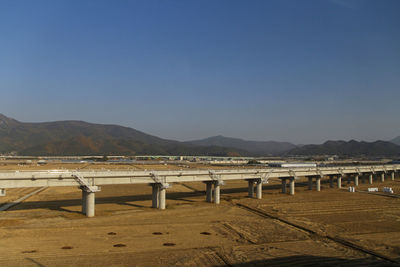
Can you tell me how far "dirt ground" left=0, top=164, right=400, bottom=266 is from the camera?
22375 mm

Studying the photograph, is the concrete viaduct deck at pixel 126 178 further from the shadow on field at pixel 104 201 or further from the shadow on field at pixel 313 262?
the shadow on field at pixel 313 262

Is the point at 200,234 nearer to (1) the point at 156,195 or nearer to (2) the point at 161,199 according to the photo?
(2) the point at 161,199

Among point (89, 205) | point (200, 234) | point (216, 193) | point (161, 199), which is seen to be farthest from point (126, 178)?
point (200, 234)

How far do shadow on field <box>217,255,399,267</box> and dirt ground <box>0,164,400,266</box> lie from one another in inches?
2.6

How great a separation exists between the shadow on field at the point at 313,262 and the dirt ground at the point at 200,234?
0.22ft

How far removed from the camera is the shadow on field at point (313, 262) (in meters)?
21.3

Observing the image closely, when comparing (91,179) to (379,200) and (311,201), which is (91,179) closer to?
(311,201)

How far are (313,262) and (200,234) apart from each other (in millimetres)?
10884

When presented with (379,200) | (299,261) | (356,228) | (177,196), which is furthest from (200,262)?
(379,200)

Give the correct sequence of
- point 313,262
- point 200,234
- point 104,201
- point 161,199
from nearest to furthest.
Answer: point 313,262, point 200,234, point 161,199, point 104,201

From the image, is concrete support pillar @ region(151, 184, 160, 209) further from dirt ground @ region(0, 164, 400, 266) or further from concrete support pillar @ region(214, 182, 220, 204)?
concrete support pillar @ region(214, 182, 220, 204)

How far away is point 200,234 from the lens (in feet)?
96.4

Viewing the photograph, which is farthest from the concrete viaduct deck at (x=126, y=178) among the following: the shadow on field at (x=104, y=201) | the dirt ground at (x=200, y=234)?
the shadow on field at (x=104, y=201)

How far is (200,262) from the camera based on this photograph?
71.1 feet
